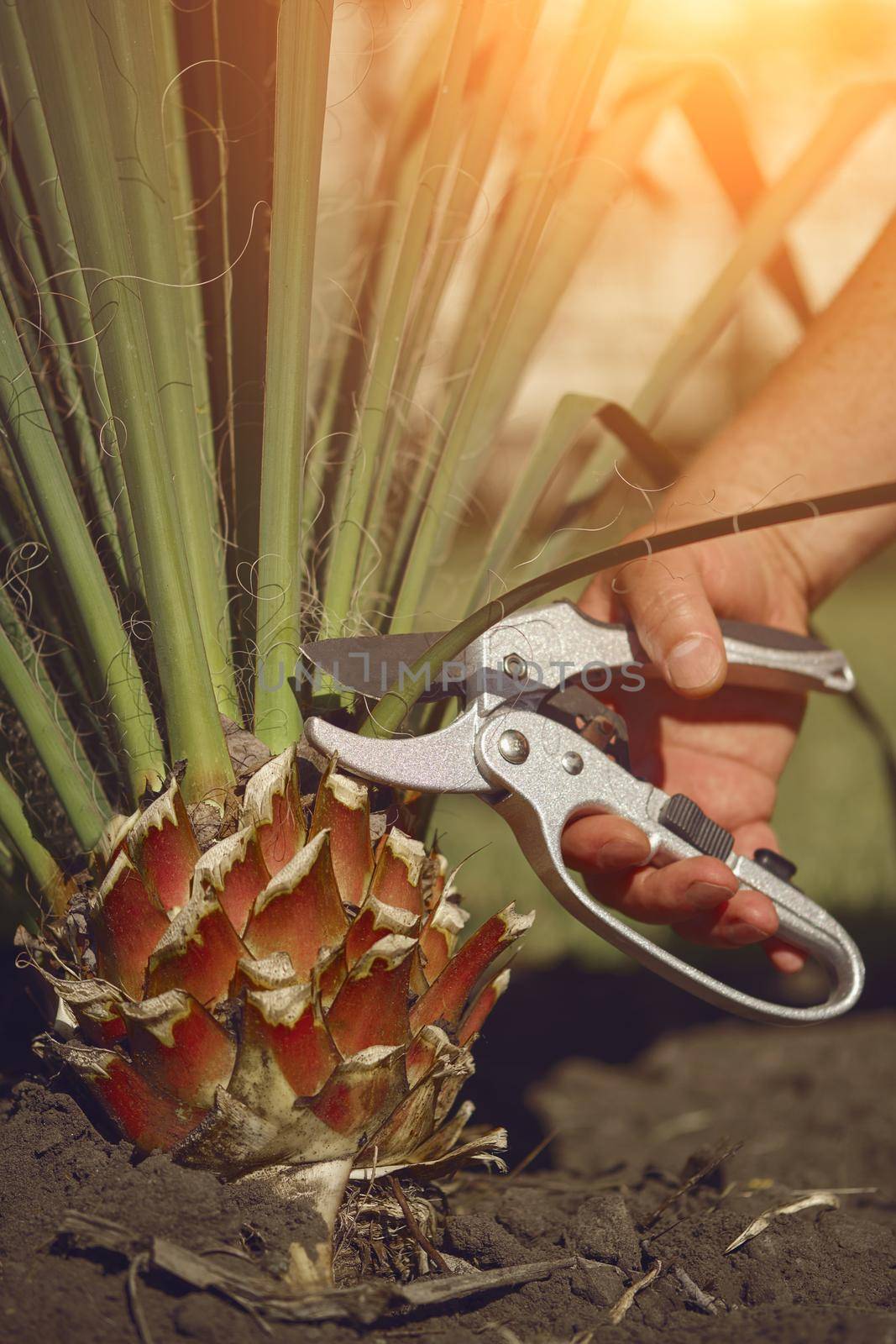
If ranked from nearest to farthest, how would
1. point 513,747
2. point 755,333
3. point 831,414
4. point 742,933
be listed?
point 513,747, point 742,933, point 831,414, point 755,333

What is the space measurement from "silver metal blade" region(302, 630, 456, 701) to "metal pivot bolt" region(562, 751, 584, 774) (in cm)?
12

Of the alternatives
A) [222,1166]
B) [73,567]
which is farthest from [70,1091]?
[73,567]

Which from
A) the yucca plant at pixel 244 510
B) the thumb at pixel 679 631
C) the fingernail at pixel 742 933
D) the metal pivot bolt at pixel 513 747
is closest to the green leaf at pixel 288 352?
the yucca plant at pixel 244 510

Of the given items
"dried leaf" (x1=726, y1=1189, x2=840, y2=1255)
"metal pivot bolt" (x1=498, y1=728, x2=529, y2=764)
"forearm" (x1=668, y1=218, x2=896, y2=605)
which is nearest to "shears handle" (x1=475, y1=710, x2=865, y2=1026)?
"metal pivot bolt" (x1=498, y1=728, x2=529, y2=764)

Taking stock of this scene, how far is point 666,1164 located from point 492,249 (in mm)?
937

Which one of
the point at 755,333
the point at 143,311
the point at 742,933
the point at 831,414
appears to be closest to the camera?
the point at 143,311

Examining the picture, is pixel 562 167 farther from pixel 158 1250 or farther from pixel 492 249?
pixel 158 1250

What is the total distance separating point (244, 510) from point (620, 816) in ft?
1.20

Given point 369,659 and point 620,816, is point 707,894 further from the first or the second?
point 369,659

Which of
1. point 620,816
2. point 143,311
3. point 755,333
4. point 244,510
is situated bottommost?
point 620,816

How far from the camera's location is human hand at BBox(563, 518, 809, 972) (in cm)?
76

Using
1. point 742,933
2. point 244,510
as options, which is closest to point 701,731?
point 742,933

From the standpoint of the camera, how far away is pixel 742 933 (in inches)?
32.9

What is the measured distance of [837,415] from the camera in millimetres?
996
